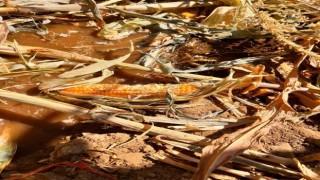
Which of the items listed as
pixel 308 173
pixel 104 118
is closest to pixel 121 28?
pixel 104 118

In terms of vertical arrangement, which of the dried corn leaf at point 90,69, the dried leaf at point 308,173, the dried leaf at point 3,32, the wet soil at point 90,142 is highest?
the dried leaf at point 3,32

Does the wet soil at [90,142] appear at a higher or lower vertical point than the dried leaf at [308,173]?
lower

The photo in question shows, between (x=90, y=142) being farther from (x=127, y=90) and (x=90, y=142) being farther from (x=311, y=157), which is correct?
(x=311, y=157)

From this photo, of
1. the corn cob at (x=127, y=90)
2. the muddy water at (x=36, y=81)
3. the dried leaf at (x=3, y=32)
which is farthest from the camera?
the dried leaf at (x=3, y=32)

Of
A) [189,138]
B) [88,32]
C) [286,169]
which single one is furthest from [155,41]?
[286,169]

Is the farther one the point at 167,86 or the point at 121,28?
Answer: the point at 121,28

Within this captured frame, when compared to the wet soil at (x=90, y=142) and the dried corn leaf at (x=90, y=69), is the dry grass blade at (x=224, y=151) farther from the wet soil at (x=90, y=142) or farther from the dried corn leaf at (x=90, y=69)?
the dried corn leaf at (x=90, y=69)

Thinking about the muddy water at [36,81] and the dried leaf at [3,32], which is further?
the dried leaf at [3,32]

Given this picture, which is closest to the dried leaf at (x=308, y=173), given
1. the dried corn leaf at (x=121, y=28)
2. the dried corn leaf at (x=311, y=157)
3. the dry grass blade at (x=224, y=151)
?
the dried corn leaf at (x=311, y=157)

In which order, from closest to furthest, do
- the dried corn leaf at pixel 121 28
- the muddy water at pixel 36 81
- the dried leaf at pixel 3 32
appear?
1. the muddy water at pixel 36 81
2. the dried leaf at pixel 3 32
3. the dried corn leaf at pixel 121 28
